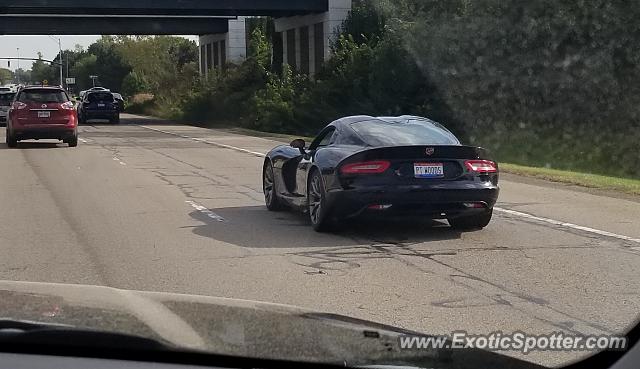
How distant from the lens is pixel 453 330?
6.50m

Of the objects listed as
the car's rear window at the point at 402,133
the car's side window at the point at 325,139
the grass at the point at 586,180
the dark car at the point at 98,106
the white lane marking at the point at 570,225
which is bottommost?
the dark car at the point at 98,106

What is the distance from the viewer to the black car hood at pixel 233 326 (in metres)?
3.35

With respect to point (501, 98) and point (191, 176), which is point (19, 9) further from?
point (191, 176)

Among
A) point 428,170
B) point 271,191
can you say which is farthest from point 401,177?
point 271,191

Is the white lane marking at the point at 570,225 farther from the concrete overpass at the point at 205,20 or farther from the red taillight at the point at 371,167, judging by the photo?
the concrete overpass at the point at 205,20

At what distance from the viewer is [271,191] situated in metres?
13.4

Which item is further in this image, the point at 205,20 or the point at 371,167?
the point at 205,20

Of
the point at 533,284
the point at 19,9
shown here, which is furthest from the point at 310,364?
the point at 19,9

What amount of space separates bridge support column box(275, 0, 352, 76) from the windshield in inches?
302

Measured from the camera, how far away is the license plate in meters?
10.6

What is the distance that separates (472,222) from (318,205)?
5.99 ft

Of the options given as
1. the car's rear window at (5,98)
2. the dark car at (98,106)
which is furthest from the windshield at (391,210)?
the dark car at (98,106)

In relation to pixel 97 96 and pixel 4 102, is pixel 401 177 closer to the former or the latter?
pixel 4 102

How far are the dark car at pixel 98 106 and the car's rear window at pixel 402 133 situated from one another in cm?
4094
